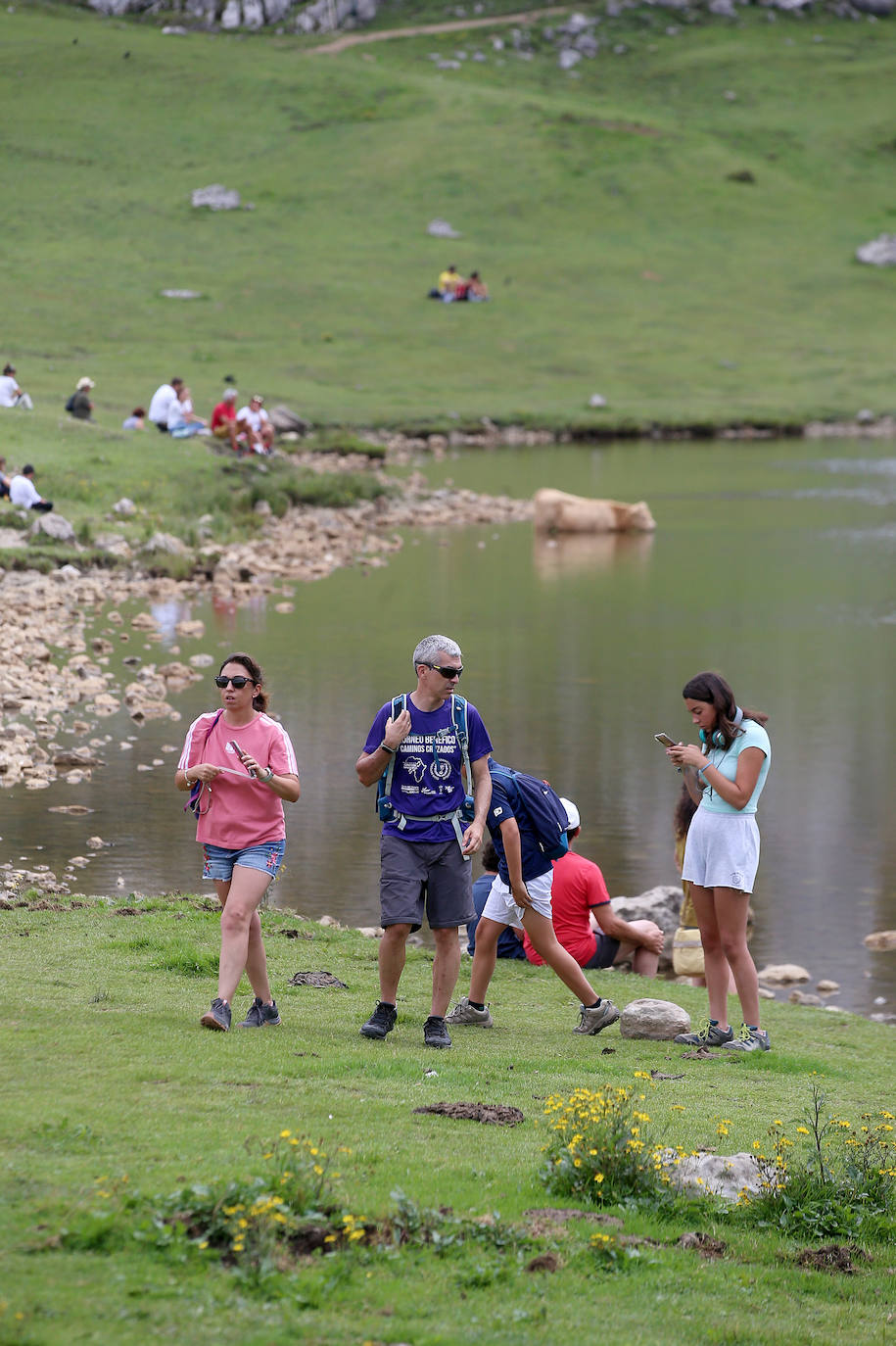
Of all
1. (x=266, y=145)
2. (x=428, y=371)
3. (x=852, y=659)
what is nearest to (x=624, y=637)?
(x=852, y=659)

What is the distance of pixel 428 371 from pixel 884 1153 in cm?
6803

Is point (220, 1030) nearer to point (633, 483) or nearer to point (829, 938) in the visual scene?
point (829, 938)

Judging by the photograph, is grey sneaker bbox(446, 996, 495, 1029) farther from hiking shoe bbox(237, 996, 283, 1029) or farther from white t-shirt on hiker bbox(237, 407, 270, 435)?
white t-shirt on hiker bbox(237, 407, 270, 435)

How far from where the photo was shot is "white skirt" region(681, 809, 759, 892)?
426 inches

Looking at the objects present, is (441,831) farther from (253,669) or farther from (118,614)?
(118,614)

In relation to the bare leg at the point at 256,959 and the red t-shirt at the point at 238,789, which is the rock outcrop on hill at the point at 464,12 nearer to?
the red t-shirt at the point at 238,789

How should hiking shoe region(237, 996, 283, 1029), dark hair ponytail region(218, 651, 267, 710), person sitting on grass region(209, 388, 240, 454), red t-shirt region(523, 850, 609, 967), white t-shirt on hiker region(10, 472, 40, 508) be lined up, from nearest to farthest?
dark hair ponytail region(218, 651, 267, 710)
hiking shoe region(237, 996, 283, 1029)
red t-shirt region(523, 850, 609, 967)
white t-shirt on hiker region(10, 472, 40, 508)
person sitting on grass region(209, 388, 240, 454)

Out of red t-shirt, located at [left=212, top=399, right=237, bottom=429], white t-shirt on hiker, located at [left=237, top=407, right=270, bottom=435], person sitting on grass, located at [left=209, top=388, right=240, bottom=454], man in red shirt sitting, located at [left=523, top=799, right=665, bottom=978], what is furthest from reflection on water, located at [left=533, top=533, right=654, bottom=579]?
man in red shirt sitting, located at [left=523, top=799, right=665, bottom=978]

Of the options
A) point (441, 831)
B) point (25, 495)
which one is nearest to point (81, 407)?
point (25, 495)

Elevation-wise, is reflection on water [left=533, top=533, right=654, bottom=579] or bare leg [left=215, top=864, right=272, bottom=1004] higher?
reflection on water [left=533, top=533, right=654, bottom=579]

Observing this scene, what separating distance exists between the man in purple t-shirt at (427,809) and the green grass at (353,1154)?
2.16 ft

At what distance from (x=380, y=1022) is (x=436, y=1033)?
0.37 metres

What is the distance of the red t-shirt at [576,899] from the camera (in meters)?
13.0

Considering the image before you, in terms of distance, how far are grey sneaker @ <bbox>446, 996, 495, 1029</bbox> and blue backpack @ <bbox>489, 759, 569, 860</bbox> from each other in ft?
4.16
